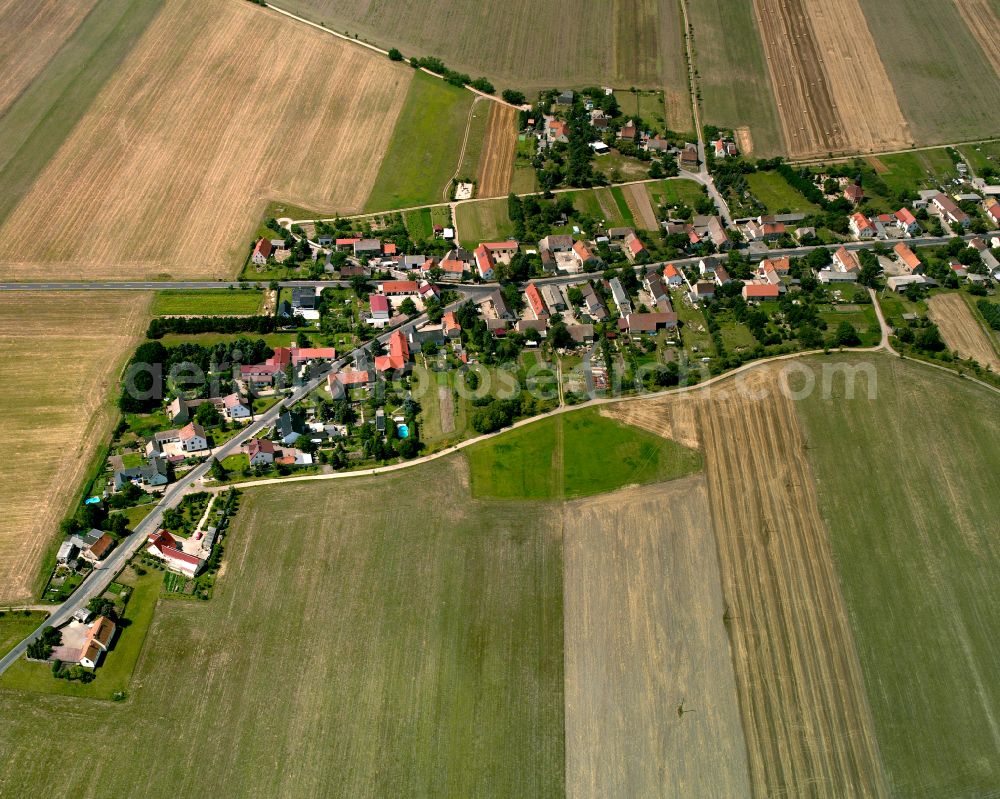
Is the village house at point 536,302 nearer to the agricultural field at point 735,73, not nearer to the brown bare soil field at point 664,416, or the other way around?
the brown bare soil field at point 664,416

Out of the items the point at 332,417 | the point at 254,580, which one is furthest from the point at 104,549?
the point at 332,417

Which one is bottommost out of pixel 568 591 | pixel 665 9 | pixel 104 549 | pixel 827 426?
pixel 104 549

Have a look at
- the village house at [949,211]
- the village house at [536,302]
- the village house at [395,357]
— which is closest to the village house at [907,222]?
the village house at [949,211]

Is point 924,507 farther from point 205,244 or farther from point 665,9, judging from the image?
point 665,9

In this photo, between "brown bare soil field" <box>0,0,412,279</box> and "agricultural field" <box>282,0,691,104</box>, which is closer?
"brown bare soil field" <box>0,0,412,279</box>

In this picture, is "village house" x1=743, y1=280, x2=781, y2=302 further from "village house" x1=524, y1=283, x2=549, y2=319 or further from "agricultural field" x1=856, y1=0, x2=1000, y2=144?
"agricultural field" x1=856, y1=0, x2=1000, y2=144

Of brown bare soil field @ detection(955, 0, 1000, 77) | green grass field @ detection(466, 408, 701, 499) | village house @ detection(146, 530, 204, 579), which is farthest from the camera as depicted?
brown bare soil field @ detection(955, 0, 1000, 77)

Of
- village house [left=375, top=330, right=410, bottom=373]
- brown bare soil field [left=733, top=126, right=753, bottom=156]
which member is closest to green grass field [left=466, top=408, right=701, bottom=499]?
village house [left=375, top=330, right=410, bottom=373]
